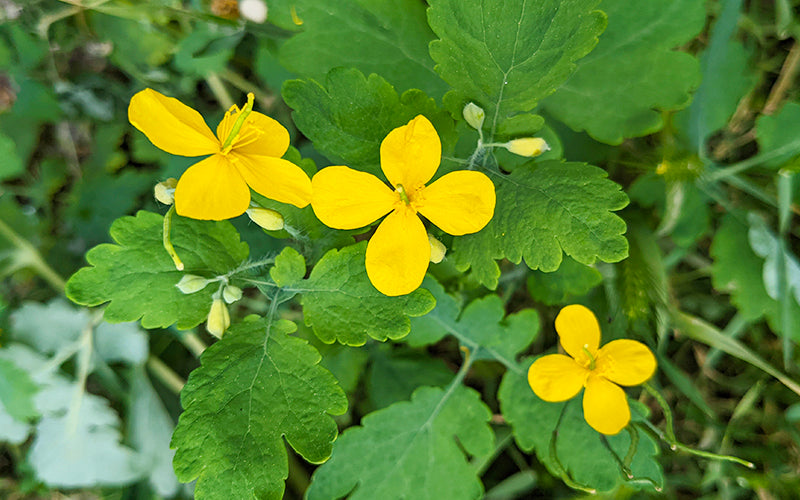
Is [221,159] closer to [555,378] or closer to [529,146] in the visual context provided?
[529,146]

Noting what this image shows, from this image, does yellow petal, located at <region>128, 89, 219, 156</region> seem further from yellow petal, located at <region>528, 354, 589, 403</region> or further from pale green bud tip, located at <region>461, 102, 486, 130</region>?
yellow petal, located at <region>528, 354, 589, 403</region>

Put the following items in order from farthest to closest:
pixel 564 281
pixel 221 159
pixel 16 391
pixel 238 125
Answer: pixel 16 391, pixel 564 281, pixel 221 159, pixel 238 125

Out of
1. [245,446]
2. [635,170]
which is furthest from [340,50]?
[635,170]

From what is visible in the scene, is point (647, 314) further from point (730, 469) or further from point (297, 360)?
point (297, 360)

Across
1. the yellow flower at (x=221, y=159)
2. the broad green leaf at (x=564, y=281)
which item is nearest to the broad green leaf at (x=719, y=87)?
the broad green leaf at (x=564, y=281)

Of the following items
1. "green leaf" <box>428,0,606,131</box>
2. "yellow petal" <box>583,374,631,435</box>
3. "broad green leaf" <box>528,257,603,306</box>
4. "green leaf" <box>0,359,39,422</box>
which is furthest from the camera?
"green leaf" <box>0,359,39,422</box>

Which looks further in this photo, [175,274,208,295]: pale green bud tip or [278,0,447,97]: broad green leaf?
[278,0,447,97]: broad green leaf

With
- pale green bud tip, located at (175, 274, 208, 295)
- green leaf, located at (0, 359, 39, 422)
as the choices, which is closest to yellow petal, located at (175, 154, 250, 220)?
pale green bud tip, located at (175, 274, 208, 295)

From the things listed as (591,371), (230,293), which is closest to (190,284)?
(230,293)
